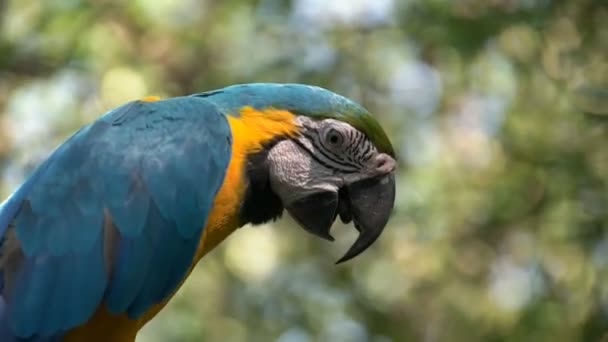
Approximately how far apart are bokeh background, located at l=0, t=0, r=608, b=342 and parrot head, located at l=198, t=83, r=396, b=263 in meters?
2.02

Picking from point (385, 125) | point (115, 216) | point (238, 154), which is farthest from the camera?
point (385, 125)

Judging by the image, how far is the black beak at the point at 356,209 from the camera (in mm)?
2428

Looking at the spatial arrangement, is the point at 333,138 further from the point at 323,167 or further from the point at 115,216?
the point at 115,216

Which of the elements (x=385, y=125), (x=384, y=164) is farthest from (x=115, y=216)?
(x=385, y=125)

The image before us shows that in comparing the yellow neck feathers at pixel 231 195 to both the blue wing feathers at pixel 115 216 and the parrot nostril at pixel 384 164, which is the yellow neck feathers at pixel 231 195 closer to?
the blue wing feathers at pixel 115 216

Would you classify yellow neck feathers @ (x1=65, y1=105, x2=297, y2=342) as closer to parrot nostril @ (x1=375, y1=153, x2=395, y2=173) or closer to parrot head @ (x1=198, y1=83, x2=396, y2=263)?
parrot head @ (x1=198, y1=83, x2=396, y2=263)

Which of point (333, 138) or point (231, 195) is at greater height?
point (333, 138)

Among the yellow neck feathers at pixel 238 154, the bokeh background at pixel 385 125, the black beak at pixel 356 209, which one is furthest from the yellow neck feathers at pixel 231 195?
the bokeh background at pixel 385 125

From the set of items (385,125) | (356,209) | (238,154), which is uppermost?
(238,154)

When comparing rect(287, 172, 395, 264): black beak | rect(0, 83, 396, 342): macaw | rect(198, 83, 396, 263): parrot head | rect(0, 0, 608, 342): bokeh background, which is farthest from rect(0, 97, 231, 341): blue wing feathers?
rect(0, 0, 608, 342): bokeh background

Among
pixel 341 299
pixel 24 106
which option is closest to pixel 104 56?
pixel 24 106

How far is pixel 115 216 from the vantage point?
2307mm

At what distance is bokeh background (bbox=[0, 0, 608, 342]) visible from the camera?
466 centimetres

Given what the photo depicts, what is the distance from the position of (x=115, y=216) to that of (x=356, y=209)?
0.56m
